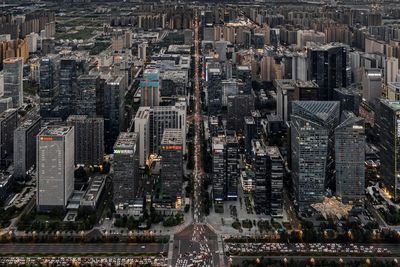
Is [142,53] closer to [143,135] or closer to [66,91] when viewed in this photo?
[66,91]

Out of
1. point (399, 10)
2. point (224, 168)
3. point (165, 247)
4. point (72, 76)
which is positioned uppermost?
point (399, 10)

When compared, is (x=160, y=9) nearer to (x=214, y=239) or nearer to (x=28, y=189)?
(x=28, y=189)

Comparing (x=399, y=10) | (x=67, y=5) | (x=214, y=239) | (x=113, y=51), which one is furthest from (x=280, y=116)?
(x=67, y=5)

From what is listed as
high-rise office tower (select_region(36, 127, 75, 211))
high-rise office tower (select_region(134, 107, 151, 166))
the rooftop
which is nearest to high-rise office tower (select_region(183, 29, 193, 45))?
high-rise office tower (select_region(134, 107, 151, 166))

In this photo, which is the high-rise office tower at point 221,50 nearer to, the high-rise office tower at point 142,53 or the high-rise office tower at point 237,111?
the high-rise office tower at point 142,53

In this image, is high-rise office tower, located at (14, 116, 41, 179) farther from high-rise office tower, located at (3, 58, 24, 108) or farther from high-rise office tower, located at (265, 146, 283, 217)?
high-rise office tower, located at (3, 58, 24, 108)

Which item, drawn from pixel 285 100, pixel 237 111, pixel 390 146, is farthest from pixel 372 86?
pixel 390 146

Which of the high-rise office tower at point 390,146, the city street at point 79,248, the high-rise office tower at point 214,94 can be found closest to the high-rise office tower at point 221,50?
the high-rise office tower at point 214,94
